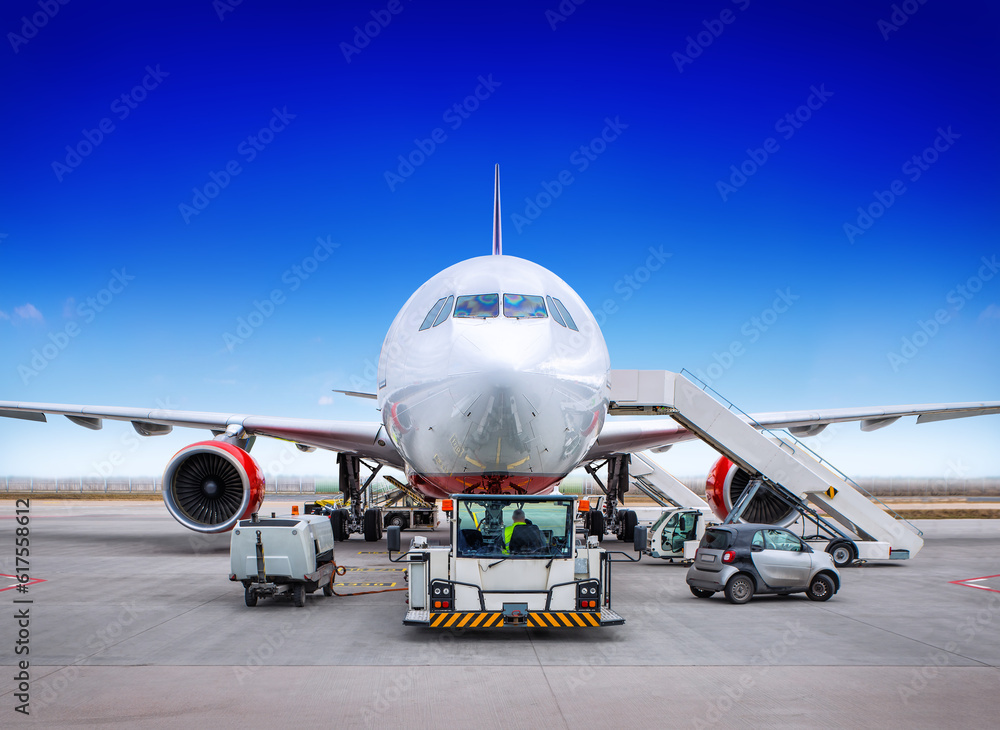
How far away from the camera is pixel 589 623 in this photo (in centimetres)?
792

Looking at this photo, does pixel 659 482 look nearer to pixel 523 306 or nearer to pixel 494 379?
pixel 523 306

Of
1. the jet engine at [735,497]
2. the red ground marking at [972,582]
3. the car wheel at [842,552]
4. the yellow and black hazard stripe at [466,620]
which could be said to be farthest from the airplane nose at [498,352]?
the jet engine at [735,497]

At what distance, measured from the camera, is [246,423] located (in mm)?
17734

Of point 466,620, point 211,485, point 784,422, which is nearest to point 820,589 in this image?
point 466,620

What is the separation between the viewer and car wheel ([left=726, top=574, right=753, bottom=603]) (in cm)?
1044

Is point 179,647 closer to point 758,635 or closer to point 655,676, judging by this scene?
point 655,676

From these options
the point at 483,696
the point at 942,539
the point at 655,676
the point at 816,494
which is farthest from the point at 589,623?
the point at 942,539

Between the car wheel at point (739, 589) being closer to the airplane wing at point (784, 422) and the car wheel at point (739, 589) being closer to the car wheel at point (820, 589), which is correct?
the car wheel at point (820, 589)

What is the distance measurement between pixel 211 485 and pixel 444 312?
808 centimetres

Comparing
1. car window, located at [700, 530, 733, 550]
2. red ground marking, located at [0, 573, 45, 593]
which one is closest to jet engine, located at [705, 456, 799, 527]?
car window, located at [700, 530, 733, 550]

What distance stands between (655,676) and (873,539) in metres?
10.2

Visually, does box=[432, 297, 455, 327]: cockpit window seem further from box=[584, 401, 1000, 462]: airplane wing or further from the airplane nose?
box=[584, 401, 1000, 462]: airplane wing

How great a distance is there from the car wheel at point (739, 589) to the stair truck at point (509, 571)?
255cm

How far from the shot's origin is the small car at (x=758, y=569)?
413 inches
